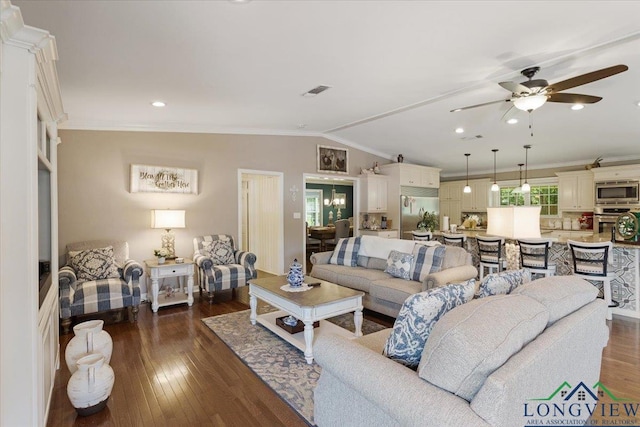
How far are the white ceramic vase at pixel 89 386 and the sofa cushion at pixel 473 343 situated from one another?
2105 millimetres

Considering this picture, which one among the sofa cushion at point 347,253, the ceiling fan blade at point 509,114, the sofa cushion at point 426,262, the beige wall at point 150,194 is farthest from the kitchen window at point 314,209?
the sofa cushion at point 426,262

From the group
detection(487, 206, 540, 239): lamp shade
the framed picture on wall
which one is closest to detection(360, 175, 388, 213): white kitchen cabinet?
the framed picture on wall

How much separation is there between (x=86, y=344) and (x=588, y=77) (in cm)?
451

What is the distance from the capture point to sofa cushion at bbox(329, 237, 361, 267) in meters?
4.69

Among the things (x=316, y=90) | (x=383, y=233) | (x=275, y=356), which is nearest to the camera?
(x=275, y=356)

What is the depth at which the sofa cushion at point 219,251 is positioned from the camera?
4961mm

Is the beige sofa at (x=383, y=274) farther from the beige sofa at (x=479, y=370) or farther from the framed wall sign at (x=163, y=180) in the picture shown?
the framed wall sign at (x=163, y=180)

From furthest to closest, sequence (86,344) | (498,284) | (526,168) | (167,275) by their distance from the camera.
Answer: (526,168) < (167,275) < (86,344) < (498,284)

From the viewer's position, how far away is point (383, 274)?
4133 millimetres

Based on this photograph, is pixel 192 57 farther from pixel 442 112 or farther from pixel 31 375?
pixel 442 112

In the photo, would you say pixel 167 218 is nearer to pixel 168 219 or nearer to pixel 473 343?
pixel 168 219

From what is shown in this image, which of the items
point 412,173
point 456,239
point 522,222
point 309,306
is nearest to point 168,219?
point 309,306

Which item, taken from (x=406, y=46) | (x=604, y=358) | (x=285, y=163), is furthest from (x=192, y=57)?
(x=604, y=358)

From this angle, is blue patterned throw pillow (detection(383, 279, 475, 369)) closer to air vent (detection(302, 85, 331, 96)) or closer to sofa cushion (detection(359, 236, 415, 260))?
sofa cushion (detection(359, 236, 415, 260))
